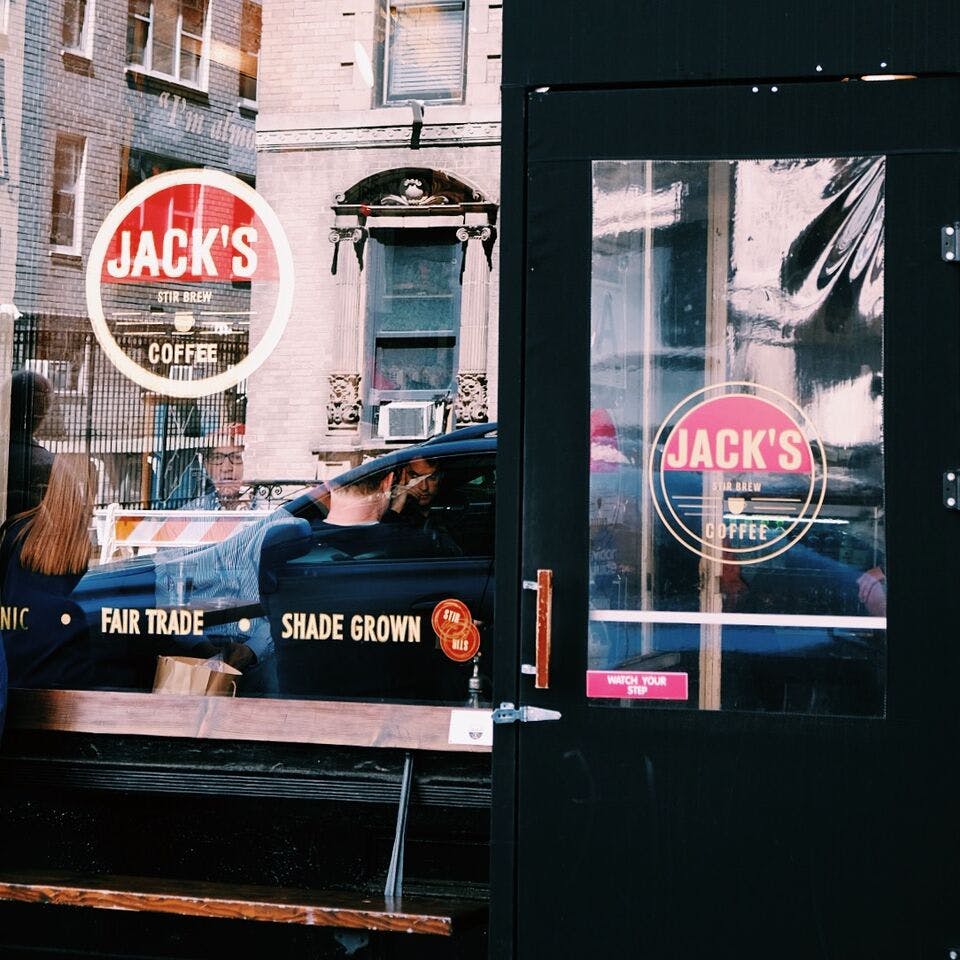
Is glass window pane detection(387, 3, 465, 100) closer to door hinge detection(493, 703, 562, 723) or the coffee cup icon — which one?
the coffee cup icon

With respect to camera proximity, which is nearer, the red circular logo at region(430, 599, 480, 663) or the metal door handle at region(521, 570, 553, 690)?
the metal door handle at region(521, 570, 553, 690)

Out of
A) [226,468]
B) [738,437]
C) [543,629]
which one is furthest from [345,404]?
[738,437]

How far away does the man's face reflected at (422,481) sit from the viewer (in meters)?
4.24

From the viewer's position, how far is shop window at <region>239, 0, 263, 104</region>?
4461 mm

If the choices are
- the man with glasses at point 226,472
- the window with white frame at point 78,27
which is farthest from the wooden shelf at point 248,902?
the window with white frame at point 78,27

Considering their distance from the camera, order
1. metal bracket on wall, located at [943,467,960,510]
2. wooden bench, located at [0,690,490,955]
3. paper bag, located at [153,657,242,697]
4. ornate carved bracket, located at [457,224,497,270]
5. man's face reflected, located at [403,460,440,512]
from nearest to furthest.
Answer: metal bracket on wall, located at [943,467,960,510] → wooden bench, located at [0,690,490,955] → ornate carved bracket, located at [457,224,497,270] → man's face reflected, located at [403,460,440,512] → paper bag, located at [153,657,242,697]

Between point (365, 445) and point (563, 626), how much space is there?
106 cm

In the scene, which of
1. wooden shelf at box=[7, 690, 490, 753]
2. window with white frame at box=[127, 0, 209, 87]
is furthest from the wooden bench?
window with white frame at box=[127, 0, 209, 87]

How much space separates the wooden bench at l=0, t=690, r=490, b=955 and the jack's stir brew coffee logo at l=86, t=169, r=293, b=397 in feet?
3.62

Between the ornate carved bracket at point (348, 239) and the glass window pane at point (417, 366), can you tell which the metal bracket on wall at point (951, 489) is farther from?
the ornate carved bracket at point (348, 239)

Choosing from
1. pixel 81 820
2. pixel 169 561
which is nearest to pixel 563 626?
pixel 169 561

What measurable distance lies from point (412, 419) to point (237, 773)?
4.22 feet

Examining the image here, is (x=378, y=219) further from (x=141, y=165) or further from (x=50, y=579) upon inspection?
(x=50, y=579)

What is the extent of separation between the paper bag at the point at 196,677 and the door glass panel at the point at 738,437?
1.39m
